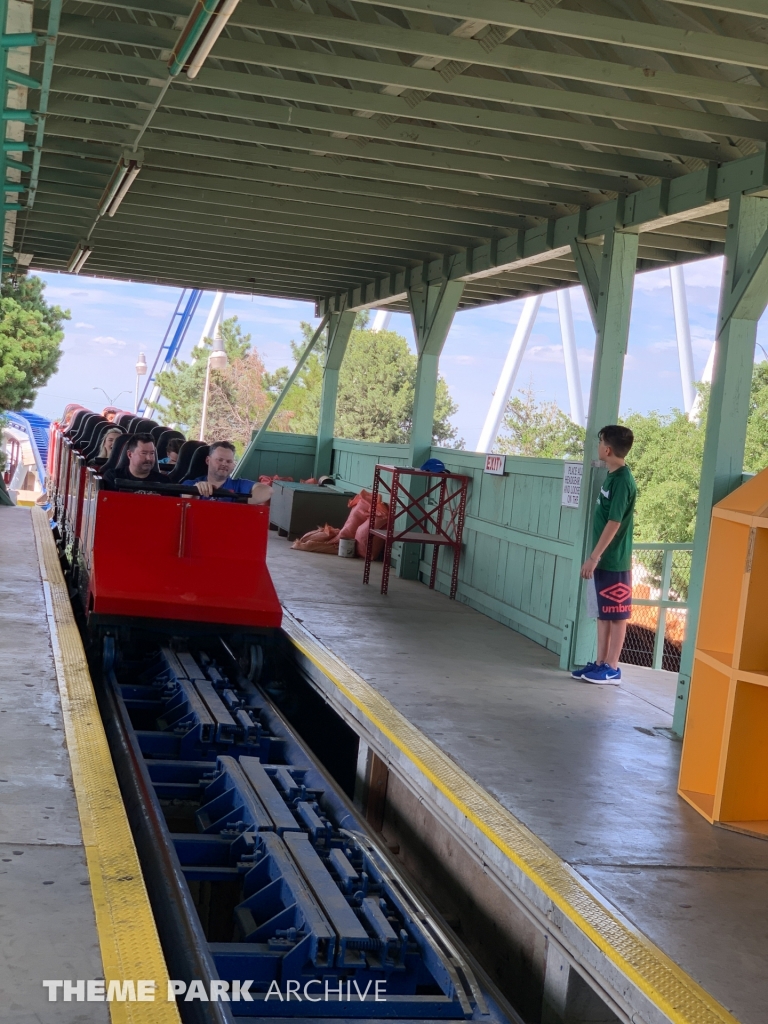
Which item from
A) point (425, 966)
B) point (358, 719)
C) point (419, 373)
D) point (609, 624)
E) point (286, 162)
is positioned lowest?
point (425, 966)

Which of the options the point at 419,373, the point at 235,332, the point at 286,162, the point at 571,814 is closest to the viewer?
the point at 571,814

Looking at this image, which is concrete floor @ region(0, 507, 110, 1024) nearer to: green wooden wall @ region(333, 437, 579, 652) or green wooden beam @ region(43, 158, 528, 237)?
green wooden wall @ region(333, 437, 579, 652)

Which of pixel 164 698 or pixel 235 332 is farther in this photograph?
pixel 235 332

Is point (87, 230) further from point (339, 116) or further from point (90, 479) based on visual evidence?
point (339, 116)

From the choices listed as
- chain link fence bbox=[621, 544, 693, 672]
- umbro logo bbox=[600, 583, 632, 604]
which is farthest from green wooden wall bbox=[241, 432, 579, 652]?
chain link fence bbox=[621, 544, 693, 672]

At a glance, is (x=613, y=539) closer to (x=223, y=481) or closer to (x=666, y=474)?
(x=223, y=481)

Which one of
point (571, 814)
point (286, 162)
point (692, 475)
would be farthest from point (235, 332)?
point (571, 814)

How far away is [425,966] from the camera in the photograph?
4301 millimetres

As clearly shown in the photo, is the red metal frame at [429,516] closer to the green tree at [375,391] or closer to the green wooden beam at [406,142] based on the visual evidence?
the green wooden beam at [406,142]

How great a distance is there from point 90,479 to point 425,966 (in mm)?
5309

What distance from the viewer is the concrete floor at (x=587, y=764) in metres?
3.78

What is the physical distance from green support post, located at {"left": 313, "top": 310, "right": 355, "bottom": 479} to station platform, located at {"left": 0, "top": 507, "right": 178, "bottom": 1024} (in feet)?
36.4

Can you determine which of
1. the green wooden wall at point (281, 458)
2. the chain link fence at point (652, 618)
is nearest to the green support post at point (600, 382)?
the green wooden wall at point (281, 458)

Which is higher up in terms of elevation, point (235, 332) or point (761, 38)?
point (235, 332)
